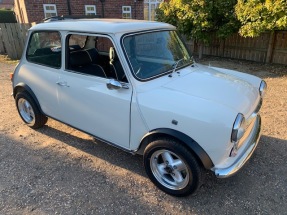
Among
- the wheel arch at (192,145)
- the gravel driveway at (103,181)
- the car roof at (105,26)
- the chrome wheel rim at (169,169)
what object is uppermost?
the car roof at (105,26)

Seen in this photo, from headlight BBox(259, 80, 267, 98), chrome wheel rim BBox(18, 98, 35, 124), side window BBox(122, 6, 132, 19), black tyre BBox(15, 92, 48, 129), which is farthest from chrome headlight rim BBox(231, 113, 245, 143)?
side window BBox(122, 6, 132, 19)

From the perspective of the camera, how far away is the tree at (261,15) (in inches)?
264

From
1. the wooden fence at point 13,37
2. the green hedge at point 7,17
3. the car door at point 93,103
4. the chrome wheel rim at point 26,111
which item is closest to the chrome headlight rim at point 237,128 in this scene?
the car door at point 93,103

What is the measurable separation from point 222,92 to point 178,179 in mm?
1130

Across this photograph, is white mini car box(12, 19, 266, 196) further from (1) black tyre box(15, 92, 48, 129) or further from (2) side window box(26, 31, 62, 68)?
(1) black tyre box(15, 92, 48, 129)

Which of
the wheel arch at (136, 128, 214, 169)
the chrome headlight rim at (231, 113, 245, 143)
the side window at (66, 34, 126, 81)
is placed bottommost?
the wheel arch at (136, 128, 214, 169)

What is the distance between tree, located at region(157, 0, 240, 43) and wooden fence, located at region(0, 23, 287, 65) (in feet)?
2.71

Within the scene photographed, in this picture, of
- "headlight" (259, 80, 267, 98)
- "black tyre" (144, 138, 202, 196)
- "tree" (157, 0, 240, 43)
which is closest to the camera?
"black tyre" (144, 138, 202, 196)

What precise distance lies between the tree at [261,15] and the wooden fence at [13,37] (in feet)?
27.9

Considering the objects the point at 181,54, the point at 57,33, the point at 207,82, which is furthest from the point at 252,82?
the point at 57,33

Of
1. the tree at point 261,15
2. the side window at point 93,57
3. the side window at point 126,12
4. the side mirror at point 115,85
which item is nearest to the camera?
the side mirror at point 115,85

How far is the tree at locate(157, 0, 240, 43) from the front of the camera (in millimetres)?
8547

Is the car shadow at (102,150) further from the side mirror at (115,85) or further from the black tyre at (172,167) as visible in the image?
the side mirror at (115,85)

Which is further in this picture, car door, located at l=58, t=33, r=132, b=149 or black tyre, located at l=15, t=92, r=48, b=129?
black tyre, located at l=15, t=92, r=48, b=129
